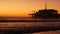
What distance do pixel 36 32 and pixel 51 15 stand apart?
10.4 m

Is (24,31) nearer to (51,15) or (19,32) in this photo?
(19,32)

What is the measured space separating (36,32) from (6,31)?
3.71 ft

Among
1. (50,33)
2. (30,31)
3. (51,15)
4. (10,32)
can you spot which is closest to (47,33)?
(50,33)

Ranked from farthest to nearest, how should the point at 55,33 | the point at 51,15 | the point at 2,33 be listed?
the point at 51,15 < the point at 55,33 < the point at 2,33

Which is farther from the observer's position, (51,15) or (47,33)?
(51,15)

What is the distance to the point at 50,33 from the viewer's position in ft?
24.1

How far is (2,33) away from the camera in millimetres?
7020

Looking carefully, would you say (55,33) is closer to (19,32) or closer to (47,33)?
(47,33)

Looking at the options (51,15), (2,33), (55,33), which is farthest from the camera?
(51,15)

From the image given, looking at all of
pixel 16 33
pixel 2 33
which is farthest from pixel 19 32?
pixel 2 33

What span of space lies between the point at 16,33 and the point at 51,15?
11.0 metres

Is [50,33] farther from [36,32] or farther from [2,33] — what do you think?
[2,33]

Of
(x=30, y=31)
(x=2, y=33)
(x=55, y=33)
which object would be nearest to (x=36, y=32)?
(x=30, y=31)

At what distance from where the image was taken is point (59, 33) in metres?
7.58
